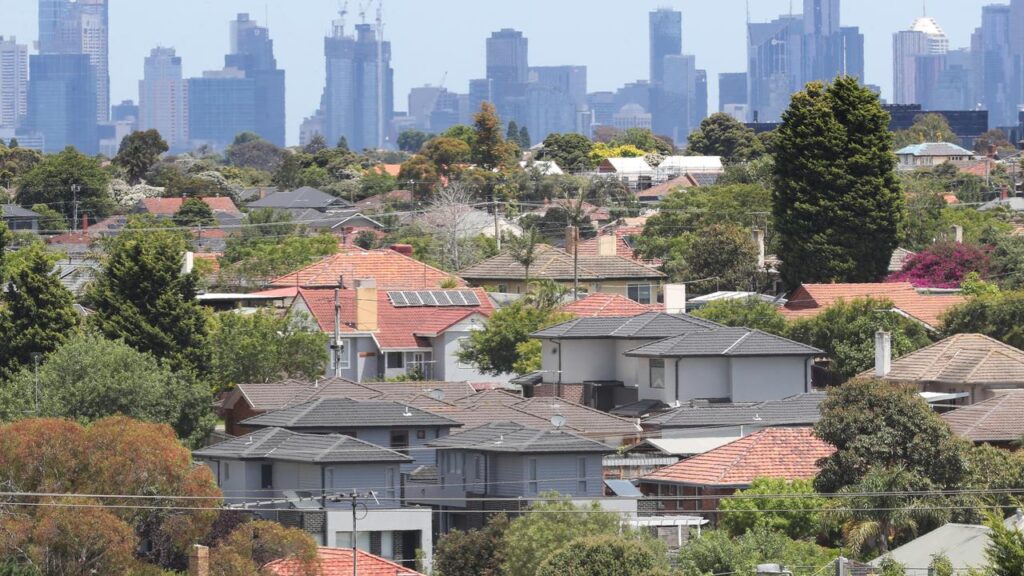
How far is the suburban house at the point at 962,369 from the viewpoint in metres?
55.2

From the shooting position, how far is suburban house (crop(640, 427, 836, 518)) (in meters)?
44.4

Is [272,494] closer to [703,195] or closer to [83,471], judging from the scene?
[83,471]

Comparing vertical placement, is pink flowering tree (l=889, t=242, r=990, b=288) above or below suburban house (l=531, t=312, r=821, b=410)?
above

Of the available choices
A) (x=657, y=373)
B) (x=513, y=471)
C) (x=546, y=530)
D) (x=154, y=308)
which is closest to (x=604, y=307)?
(x=657, y=373)

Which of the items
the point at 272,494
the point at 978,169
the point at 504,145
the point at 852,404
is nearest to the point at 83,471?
the point at 272,494

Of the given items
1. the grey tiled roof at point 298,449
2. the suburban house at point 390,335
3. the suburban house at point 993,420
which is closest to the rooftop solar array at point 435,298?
the suburban house at point 390,335

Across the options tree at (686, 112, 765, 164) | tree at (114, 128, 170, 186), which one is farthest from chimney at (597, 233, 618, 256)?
tree at (114, 128, 170, 186)

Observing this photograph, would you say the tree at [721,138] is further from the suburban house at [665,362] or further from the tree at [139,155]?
the suburban house at [665,362]

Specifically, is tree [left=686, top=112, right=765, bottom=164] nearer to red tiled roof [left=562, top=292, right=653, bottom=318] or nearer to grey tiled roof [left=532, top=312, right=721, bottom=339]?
red tiled roof [left=562, top=292, right=653, bottom=318]

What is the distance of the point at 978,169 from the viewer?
503 ft

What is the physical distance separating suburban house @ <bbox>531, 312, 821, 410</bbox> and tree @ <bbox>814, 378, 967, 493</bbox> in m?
14.1

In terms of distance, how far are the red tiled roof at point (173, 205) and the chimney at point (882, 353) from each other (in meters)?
77.7

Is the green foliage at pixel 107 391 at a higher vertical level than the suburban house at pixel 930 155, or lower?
lower

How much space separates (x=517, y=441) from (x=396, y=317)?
2643 cm
